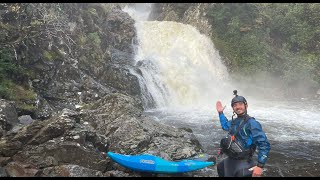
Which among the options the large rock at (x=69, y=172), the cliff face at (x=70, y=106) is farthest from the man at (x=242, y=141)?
the large rock at (x=69, y=172)

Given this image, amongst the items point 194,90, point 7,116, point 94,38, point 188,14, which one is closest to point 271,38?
point 188,14

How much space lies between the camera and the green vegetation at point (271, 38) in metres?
22.5

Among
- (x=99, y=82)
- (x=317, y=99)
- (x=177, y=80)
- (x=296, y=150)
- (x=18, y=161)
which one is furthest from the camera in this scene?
(x=317, y=99)

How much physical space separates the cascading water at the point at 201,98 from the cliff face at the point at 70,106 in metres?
1.66

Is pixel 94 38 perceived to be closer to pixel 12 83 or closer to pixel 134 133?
pixel 12 83

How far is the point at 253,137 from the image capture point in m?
4.78

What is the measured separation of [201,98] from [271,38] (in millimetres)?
9698

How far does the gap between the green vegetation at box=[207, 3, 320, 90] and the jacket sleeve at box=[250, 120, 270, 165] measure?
1835 cm

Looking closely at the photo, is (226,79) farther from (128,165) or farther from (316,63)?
(128,165)

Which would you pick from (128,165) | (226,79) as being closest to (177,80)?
(226,79)

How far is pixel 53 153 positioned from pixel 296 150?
25.4ft

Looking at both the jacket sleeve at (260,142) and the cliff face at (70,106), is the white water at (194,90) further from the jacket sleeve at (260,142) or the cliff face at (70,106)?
the jacket sleeve at (260,142)

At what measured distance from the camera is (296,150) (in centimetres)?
1028

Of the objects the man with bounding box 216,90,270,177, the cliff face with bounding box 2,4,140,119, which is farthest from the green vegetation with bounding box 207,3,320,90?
the man with bounding box 216,90,270,177
